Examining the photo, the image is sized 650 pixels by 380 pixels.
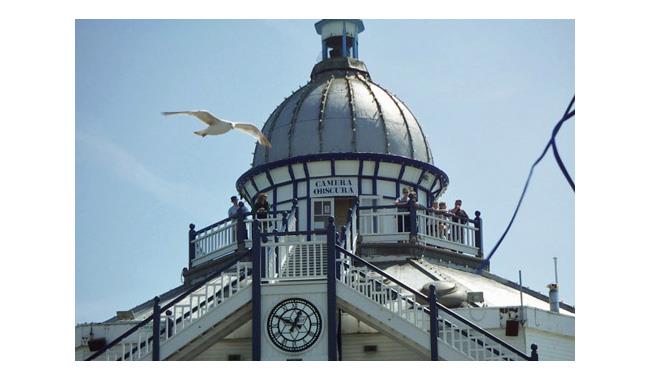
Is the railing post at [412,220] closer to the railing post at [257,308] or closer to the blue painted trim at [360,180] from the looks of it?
the blue painted trim at [360,180]

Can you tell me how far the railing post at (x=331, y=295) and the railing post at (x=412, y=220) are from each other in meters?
5.65

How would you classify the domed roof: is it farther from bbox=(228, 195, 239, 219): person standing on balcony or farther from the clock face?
the clock face

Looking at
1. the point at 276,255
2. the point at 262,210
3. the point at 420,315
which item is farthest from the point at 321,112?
the point at 420,315

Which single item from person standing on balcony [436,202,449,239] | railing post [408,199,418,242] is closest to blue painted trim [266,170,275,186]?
railing post [408,199,418,242]

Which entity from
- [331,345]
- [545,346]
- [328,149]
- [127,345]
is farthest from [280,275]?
[328,149]

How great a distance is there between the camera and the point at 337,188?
36.4 metres

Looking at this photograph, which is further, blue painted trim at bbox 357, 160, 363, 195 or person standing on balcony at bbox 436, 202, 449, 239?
blue painted trim at bbox 357, 160, 363, 195

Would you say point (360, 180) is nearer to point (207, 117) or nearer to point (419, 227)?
point (419, 227)

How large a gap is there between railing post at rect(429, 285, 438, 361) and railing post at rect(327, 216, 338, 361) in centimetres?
195

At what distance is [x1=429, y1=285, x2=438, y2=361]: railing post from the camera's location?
1066 inches

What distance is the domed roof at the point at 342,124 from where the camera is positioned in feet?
121

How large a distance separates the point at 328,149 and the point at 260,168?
1943mm

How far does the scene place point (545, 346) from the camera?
2938 cm

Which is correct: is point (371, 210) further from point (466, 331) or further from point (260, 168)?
point (466, 331)
